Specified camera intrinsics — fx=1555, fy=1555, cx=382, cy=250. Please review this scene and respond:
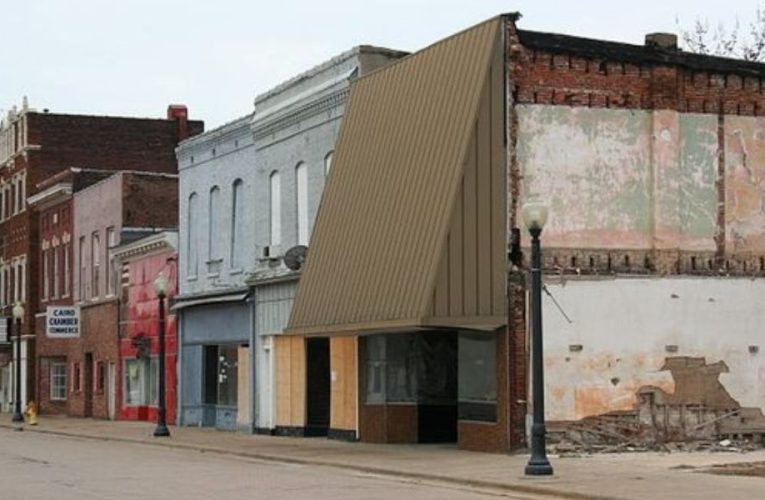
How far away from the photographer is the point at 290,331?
33.7 m

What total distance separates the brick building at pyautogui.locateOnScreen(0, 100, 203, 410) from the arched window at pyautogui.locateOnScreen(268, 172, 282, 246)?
27.3 meters

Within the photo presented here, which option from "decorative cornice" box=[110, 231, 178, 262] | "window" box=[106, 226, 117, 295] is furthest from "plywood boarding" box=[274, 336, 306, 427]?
"window" box=[106, 226, 117, 295]

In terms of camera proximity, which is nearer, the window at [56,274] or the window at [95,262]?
the window at [95,262]

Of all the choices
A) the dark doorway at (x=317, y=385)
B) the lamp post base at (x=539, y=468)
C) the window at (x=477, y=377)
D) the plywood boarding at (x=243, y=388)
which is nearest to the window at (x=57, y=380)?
the plywood boarding at (x=243, y=388)

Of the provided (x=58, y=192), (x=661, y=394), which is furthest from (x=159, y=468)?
(x=58, y=192)

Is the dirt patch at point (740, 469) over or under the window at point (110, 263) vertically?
under

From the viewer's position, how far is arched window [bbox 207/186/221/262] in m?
43.1

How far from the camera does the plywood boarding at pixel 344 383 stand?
34.4m

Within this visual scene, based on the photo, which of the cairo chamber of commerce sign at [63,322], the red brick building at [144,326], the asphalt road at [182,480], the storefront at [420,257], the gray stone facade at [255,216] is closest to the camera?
the asphalt road at [182,480]

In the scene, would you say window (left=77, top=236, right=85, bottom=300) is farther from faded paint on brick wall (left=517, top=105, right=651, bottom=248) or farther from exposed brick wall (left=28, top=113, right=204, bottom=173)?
faded paint on brick wall (left=517, top=105, right=651, bottom=248)

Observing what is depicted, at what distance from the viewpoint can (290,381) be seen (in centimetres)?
3788

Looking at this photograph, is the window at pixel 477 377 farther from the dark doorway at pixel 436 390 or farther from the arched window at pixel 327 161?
the arched window at pixel 327 161

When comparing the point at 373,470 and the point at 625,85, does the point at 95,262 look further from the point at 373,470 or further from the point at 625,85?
the point at 373,470

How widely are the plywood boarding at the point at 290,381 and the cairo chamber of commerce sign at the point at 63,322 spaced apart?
1977 centimetres
